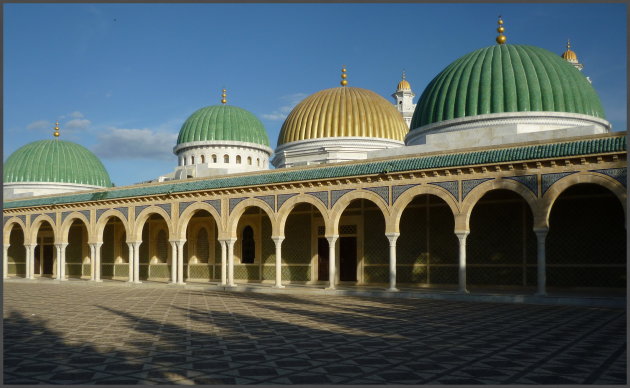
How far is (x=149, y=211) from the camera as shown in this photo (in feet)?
71.2

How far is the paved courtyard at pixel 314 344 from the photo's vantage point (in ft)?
19.5

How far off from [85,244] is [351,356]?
2315 centimetres

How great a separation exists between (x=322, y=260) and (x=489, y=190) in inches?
292

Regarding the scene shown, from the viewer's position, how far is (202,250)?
77.4 feet

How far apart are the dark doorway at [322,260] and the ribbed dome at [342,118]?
5159 millimetres

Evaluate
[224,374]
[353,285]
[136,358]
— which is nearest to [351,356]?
[224,374]

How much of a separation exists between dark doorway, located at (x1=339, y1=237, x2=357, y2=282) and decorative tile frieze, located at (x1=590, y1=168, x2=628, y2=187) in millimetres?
8429

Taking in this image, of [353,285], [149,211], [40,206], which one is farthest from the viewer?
[40,206]

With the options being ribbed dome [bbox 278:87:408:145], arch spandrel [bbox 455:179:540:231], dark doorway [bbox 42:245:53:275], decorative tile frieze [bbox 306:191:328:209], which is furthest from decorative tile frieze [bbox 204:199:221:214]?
dark doorway [bbox 42:245:53:275]

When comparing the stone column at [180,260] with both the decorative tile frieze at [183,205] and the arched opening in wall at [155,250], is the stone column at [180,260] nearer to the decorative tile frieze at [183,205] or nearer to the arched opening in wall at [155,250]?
the decorative tile frieze at [183,205]

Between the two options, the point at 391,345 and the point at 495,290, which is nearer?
the point at 391,345

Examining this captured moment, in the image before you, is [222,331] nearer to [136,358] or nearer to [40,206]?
[136,358]

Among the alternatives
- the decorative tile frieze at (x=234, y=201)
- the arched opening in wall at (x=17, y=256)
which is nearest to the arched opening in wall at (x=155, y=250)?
the decorative tile frieze at (x=234, y=201)

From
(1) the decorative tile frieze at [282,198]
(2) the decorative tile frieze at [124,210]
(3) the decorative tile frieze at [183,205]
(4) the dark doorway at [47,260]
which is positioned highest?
(1) the decorative tile frieze at [282,198]
